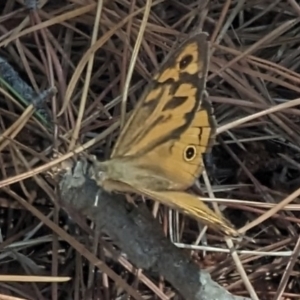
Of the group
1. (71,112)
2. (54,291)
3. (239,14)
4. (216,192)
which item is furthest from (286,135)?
(54,291)

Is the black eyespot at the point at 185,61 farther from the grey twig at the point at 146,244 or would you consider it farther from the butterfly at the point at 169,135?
the grey twig at the point at 146,244

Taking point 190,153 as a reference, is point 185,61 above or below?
above

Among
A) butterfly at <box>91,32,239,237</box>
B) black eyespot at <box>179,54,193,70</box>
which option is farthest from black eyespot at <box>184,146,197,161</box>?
black eyespot at <box>179,54,193,70</box>

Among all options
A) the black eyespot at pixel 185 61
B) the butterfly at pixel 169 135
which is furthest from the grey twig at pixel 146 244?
the black eyespot at pixel 185 61

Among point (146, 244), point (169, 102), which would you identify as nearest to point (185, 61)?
point (169, 102)

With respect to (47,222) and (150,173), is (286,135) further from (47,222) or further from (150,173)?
(47,222)

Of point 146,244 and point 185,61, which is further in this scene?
point 146,244

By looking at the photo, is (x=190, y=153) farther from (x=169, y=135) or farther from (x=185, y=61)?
(x=185, y=61)
